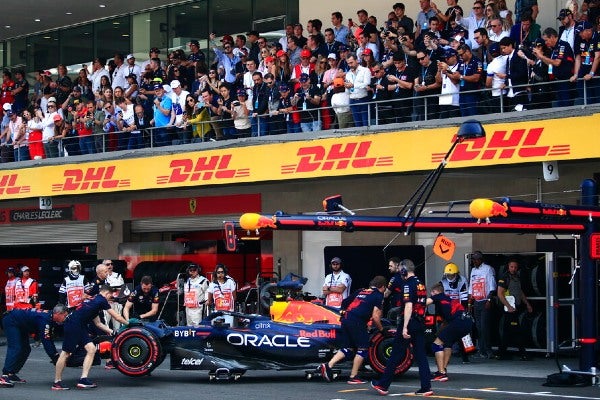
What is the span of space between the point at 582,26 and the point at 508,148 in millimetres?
2469

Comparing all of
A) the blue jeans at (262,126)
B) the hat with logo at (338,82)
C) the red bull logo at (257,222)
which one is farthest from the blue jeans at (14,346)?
the hat with logo at (338,82)

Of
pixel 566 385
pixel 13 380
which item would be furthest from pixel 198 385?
pixel 566 385

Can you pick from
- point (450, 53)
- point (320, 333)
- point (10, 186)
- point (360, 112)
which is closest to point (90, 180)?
point (10, 186)

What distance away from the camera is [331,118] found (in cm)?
2281

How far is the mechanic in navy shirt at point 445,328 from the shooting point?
56.2 feet

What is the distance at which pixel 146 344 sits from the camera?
17625mm

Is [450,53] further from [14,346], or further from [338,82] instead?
[14,346]

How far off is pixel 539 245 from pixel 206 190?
881cm

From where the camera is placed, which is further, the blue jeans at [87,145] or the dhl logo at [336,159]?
the blue jeans at [87,145]

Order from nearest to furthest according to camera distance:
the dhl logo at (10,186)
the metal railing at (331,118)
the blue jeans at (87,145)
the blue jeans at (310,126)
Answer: the metal railing at (331,118), the blue jeans at (310,126), the blue jeans at (87,145), the dhl logo at (10,186)

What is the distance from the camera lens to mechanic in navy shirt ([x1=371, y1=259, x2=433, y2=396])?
50.2 feet

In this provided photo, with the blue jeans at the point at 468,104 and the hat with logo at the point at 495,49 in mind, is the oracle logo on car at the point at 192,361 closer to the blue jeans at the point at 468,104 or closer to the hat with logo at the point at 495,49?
the blue jeans at the point at 468,104

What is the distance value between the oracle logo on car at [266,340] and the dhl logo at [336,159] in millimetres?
4349

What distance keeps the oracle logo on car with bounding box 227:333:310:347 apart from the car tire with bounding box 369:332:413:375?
0.98 meters
